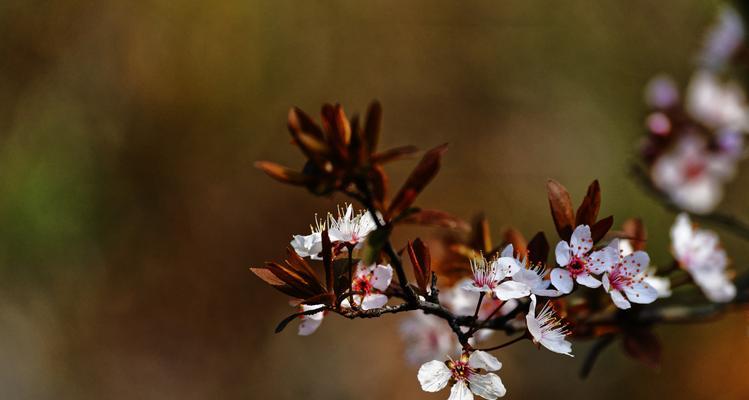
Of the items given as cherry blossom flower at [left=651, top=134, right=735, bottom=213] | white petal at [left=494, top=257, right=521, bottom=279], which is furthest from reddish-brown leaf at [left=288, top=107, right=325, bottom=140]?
cherry blossom flower at [left=651, top=134, right=735, bottom=213]

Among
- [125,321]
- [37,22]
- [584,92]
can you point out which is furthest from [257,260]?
[584,92]

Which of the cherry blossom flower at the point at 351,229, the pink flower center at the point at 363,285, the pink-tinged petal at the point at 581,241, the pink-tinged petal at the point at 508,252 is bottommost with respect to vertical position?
the pink-tinged petal at the point at 581,241

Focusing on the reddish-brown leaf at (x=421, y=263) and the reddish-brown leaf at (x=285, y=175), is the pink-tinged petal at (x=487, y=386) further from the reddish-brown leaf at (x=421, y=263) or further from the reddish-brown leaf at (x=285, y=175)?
the reddish-brown leaf at (x=285, y=175)

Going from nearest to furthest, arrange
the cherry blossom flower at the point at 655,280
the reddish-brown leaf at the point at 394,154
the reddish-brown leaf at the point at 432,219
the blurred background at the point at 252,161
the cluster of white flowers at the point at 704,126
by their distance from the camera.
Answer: the reddish-brown leaf at the point at 394,154, the reddish-brown leaf at the point at 432,219, the cherry blossom flower at the point at 655,280, the cluster of white flowers at the point at 704,126, the blurred background at the point at 252,161

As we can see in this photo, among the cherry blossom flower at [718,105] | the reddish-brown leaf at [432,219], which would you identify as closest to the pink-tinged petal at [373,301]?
the reddish-brown leaf at [432,219]

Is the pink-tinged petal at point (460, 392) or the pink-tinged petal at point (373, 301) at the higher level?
the pink-tinged petal at point (373, 301)
